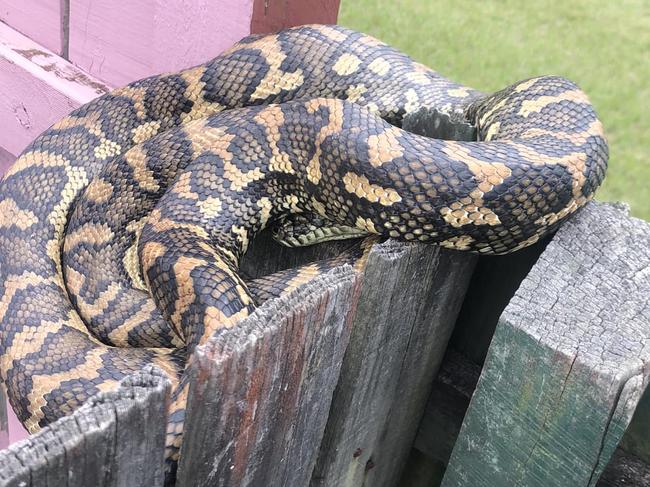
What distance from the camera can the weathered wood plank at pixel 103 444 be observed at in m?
1.17

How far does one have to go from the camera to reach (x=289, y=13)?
9.32ft

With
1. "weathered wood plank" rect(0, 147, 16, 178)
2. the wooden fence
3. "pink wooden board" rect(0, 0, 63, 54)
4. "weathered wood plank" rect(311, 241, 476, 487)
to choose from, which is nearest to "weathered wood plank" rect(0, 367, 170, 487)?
the wooden fence

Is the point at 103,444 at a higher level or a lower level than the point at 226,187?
higher

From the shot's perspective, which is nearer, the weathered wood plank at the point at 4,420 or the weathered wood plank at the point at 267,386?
the weathered wood plank at the point at 267,386

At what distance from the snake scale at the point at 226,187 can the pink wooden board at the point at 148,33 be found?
0.09 metres

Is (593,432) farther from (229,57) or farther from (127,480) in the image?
(229,57)

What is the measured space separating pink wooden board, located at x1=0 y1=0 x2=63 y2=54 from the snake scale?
1.68 ft

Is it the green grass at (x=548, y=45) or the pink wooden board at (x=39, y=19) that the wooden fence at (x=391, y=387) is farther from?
the green grass at (x=548, y=45)

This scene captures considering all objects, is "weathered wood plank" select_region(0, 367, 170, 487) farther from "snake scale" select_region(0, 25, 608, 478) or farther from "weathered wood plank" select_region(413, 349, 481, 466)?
"weathered wood plank" select_region(413, 349, 481, 466)

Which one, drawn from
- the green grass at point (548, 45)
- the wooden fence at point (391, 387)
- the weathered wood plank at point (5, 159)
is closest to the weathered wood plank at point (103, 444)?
the wooden fence at point (391, 387)

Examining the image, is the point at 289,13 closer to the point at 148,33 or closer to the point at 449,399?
the point at 148,33

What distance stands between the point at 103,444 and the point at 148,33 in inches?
88.4

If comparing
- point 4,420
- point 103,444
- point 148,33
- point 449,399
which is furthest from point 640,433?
point 4,420

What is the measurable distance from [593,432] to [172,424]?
3.15ft
